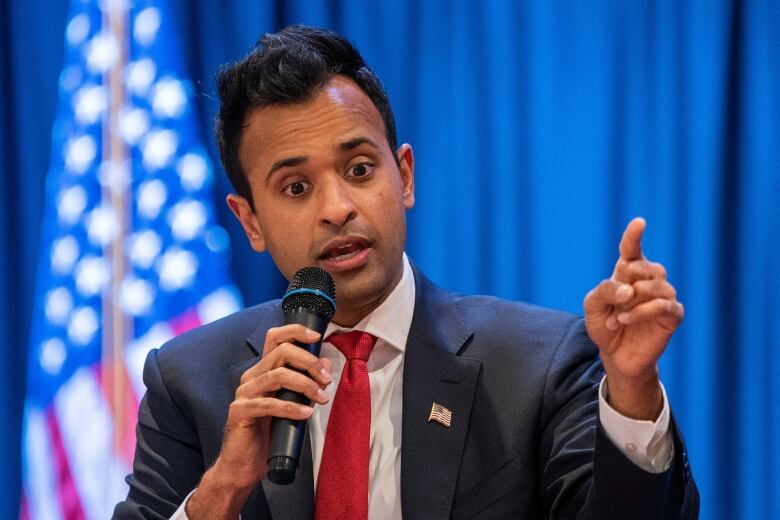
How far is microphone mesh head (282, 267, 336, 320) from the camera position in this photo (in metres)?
1.43

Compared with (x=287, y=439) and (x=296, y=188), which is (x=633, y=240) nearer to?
(x=287, y=439)

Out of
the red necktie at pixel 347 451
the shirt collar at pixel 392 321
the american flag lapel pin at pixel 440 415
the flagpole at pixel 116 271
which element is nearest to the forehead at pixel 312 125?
the shirt collar at pixel 392 321

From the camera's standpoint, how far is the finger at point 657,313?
121 centimetres

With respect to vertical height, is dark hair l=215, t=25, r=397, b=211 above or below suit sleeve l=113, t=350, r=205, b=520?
above

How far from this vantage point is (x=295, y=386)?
1.33 meters

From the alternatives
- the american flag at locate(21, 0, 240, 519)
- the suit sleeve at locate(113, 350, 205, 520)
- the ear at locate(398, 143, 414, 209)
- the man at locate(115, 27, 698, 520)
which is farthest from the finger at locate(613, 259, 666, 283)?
the american flag at locate(21, 0, 240, 519)

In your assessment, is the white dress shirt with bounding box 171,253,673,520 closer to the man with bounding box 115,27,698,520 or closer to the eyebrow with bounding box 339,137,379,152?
the man with bounding box 115,27,698,520

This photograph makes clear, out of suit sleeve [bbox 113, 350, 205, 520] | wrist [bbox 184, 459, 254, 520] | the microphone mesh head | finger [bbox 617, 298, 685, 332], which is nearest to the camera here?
finger [bbox 617, 298, 685, 332]

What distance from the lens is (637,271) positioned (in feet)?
4.04

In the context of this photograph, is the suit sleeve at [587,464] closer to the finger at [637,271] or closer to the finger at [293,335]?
the finger at [637,271]

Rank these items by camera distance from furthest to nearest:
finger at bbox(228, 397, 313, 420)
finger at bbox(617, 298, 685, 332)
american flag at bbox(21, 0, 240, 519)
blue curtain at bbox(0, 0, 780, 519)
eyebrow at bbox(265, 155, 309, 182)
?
american flag at bbox(21, 0, 240, 519)
blue curtain at bbox(0, 0, 780, 519)
eyebrow at bbox(265, 155, 309, 182)
finger at bbox(228, 397, 313, 420)
finger at bbox(617, 298, 685, 332)

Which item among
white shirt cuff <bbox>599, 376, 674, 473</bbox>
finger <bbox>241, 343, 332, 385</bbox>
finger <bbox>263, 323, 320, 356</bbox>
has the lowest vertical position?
white shirt cuff <bbox>599, 376, 674, 473</bbox>

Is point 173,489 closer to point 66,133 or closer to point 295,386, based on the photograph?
point 295,386

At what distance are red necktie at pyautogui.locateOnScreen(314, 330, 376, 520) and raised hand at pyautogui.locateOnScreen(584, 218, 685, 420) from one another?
55cm
